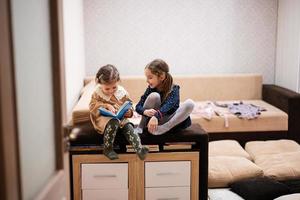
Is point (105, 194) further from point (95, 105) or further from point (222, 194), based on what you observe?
point (222, 194)

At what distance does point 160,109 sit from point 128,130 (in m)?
0.30

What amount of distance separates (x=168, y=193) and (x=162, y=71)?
85 centimetres

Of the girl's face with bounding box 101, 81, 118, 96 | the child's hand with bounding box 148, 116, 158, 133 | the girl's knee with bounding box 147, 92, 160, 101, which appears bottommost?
the child's hand with bounding box 148, 116, 158, 133

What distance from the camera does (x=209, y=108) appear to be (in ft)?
16.1

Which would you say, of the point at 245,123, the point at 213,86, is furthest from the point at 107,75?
the point at 213,86

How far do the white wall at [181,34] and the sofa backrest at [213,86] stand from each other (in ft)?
0.96

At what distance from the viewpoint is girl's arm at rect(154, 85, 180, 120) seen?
3.07 metres

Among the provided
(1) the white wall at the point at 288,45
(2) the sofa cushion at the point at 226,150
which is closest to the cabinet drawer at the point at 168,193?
(2) the sofa cushion at the point at 226,150

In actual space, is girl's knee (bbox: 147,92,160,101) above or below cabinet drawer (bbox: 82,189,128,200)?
above

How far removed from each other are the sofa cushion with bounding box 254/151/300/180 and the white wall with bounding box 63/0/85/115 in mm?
1740

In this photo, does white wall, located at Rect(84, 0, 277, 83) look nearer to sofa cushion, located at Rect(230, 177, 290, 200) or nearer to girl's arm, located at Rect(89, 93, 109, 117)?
girl's arm, located at Rect(89, 93, 109, 117)

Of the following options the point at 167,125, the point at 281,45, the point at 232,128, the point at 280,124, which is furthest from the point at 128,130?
the point at 281,45

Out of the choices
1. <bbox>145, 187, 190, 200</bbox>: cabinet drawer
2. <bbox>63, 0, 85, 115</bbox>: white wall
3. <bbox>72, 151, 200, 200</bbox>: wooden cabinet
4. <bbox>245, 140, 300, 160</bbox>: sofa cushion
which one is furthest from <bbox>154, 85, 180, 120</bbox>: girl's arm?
<bbox>245, 140, 300, 160</bbox>: sofa cushion

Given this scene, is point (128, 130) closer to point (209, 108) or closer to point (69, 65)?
point (69, 65)
